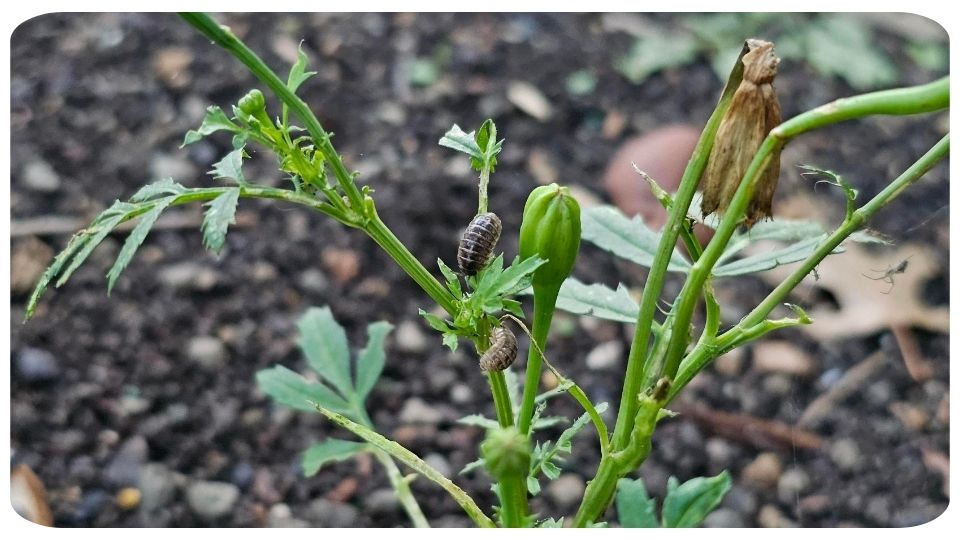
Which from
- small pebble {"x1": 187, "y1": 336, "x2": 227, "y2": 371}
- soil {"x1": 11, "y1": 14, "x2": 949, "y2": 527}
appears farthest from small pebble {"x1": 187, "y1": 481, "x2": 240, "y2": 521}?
small pebble {"x1": 187, "y1": 336, "x2": 227, "y2": 371}

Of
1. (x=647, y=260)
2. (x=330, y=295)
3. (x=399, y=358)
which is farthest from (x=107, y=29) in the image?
(x=647, y=260)

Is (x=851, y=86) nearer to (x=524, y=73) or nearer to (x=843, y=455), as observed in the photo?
(x=524, y=73)

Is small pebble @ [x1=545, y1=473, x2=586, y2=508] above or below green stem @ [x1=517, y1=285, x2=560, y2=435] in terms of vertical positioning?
below

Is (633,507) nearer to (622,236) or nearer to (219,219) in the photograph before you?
(622,236)

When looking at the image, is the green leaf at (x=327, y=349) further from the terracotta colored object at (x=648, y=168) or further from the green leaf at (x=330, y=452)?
the terracotta colored object at (x=648, y=168)

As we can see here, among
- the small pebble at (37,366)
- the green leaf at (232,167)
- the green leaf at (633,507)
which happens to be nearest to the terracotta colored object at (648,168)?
the green leaf at (633,507)

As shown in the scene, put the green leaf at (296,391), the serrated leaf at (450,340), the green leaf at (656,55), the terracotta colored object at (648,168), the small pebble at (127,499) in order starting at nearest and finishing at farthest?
1. the serrated leaf at (450,340)
2. the green leaf at (296,391)
3. the small pebble at (127,499)
4. the terracotta colored object at (648,168)
5. the green leaf at (656,55)

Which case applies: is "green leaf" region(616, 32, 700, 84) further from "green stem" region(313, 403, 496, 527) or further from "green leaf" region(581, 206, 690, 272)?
"green stem" region(313, 403, 496, 527)

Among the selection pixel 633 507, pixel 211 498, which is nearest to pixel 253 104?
pixel 633 507
